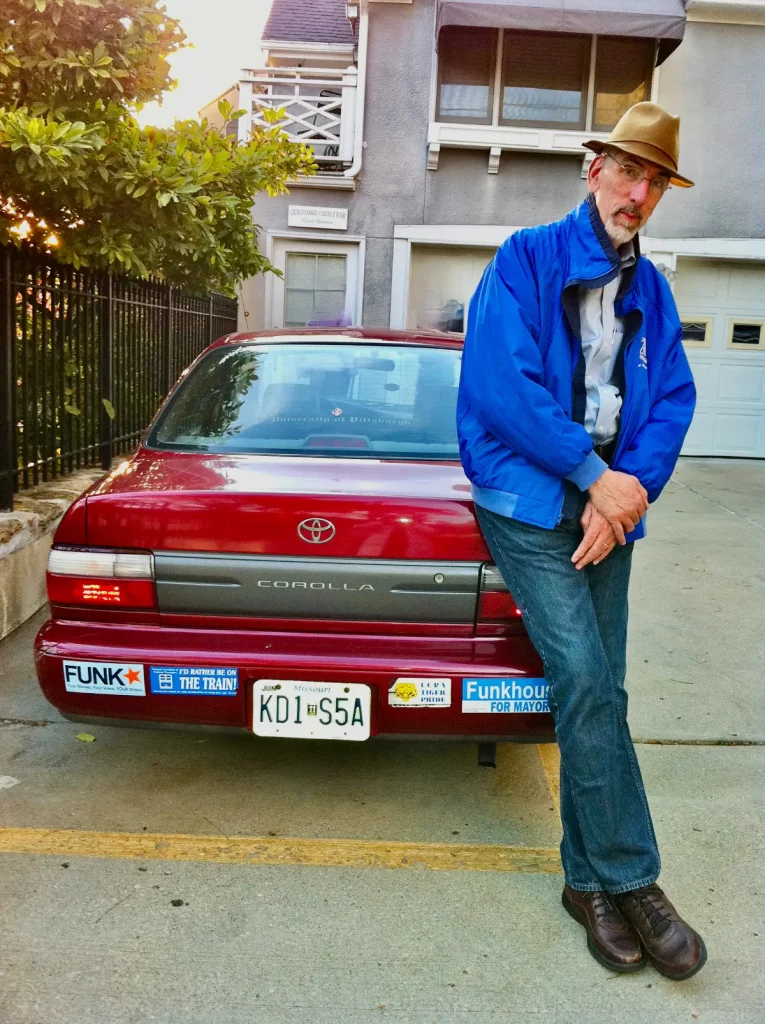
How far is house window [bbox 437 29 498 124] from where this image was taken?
11.1 m

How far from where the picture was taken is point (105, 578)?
8.86ft

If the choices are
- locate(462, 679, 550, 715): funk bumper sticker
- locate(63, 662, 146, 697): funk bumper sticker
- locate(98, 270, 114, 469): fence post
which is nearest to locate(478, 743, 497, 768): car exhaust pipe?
locate(462, 679, 550, 715): funk bumper sticker

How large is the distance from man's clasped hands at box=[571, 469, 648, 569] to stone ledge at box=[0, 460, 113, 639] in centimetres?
302

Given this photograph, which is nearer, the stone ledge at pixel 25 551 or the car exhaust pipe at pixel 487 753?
the car exhaust pipe at pixel 487 753

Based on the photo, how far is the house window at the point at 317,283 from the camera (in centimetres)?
1180

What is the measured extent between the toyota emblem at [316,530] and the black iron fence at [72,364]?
2.84 meters

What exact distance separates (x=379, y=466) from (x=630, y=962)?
150 cm

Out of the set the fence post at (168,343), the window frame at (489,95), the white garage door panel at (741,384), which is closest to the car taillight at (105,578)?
the fence post at (168,343)

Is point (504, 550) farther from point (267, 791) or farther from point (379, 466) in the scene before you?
point (267, 791)

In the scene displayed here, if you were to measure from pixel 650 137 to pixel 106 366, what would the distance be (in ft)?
16.2

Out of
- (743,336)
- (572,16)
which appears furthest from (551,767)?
(743,336)

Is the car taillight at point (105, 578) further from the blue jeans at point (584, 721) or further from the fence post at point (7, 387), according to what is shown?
the fence post at point (7, 387)

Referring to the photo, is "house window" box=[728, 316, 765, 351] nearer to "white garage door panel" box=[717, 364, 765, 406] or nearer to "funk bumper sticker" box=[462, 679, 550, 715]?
"white garage door panel" box=[717, 364, 765, 406]

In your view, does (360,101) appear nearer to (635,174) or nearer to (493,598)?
(635,174)
